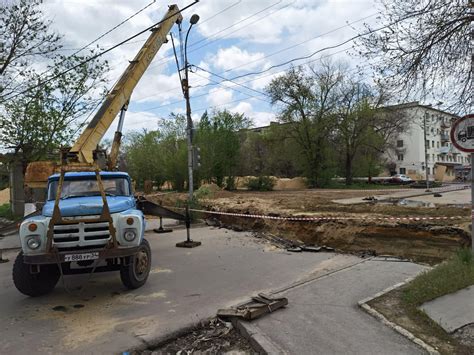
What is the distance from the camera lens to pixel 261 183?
45906 mm

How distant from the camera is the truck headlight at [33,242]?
653 centimetres

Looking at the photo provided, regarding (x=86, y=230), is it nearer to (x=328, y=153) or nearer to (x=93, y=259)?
(x=93, y=259)

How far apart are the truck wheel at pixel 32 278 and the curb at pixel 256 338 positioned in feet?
12.3

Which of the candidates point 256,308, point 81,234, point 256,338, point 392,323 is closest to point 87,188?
point 81,234

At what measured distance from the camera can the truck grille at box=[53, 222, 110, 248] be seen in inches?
262

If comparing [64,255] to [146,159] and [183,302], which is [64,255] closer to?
[183,302]

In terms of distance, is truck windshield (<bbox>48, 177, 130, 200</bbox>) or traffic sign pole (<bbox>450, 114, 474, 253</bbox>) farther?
truck windshield (<bbox>48, 177, 130, 200</bbox>)

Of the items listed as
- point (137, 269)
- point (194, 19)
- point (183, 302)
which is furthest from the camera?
point (194, 19)

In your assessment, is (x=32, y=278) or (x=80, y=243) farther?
(x=32, y=278)

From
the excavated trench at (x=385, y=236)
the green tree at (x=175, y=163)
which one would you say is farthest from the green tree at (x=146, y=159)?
the excavated trench at (x=385, y=236)

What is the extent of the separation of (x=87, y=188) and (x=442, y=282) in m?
6.53

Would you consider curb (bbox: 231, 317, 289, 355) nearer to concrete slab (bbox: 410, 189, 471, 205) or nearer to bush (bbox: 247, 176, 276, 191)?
concrete slab (bbox: 410, 189, 471, 205)

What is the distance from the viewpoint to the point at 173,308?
20.7 feet

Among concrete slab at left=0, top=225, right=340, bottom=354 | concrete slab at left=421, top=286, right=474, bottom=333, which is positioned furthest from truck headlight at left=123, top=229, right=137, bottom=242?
concrete slab at left=421, top=286, right=474, bottom=333
